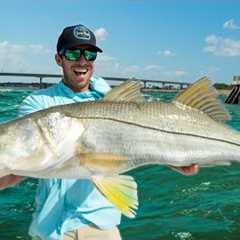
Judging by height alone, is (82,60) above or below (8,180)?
above

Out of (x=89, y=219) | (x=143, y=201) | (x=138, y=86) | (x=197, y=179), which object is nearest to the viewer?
(x=138, y=86)

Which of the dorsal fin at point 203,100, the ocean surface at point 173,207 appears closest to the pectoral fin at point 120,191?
the dorsal fin at point 203,100

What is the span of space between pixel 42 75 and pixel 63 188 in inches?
4534

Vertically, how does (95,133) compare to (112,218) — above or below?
above

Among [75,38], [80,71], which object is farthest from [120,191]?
[75,38]

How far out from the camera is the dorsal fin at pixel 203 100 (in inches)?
167

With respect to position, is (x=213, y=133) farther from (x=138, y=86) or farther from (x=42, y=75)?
(x=42, y=75)

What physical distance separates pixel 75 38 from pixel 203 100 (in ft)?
4.40

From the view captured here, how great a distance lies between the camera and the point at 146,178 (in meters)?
14.6

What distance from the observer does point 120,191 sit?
4.09 metres

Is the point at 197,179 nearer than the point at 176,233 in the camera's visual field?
No

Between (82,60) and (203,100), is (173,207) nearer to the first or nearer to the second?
(82,60)

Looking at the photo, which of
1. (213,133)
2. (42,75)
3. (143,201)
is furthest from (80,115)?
(42,75)

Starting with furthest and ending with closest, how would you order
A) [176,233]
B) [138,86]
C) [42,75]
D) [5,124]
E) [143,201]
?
[42,75], [143,201], [176,233], [138,86], [5,124]
